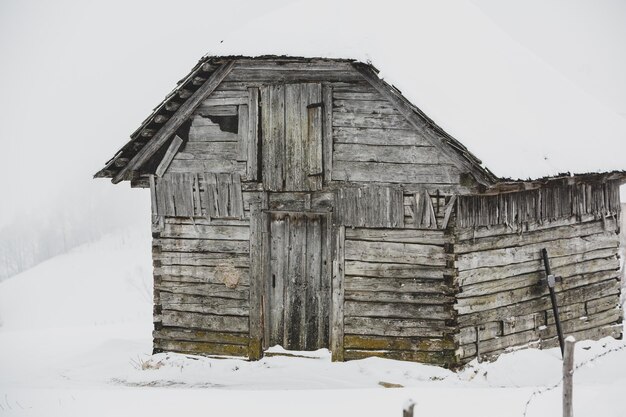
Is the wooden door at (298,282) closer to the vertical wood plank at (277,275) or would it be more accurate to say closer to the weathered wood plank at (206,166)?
the vertical wood plank at (277,275)

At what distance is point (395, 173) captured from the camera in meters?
9.83

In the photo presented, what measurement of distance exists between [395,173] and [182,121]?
3.59m

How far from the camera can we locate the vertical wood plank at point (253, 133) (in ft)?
33.8

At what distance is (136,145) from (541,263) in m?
7.09

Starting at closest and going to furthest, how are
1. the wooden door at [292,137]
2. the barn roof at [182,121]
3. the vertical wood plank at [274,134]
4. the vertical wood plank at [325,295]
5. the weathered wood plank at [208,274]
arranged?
the barn roof at [182,121] → the wooden door at [292,137] → the vertical wood plank at [274,134] → the vertical wood plank at [325,295] → the weathered wood plank at [208,274]

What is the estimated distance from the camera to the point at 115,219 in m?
88.5

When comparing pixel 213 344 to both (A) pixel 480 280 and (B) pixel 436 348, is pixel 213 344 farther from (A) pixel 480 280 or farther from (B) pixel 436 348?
(A) pixel 480 280

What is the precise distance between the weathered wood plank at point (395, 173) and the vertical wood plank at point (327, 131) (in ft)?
0.32

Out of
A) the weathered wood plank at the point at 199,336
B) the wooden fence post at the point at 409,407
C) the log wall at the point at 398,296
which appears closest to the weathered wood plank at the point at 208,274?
the weathered wood plank at the point at 199,336

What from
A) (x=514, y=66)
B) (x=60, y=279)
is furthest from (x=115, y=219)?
(x=514, y=66)

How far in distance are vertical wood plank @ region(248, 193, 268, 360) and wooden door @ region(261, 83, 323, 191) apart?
56cm

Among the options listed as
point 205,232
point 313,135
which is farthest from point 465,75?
point 205,232

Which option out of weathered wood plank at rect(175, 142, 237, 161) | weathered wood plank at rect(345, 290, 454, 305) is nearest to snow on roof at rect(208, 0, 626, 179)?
weathered wood plank at rect(175, 142, 237, 161)

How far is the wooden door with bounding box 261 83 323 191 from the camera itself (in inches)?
396
